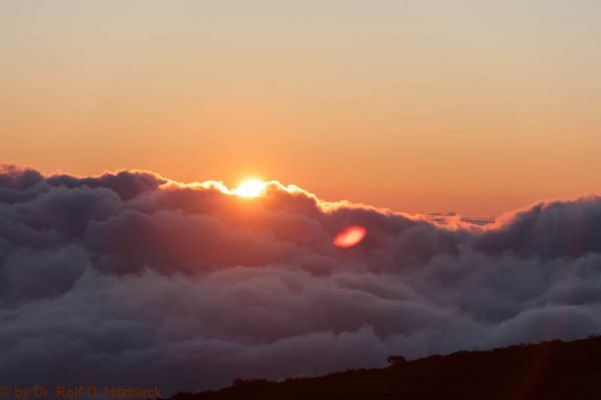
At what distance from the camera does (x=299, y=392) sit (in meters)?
42.0

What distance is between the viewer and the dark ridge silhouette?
127 feet

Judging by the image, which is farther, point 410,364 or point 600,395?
point 410,364

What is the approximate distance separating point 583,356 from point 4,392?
28.1 m

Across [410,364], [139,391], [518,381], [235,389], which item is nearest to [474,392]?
[518,381]

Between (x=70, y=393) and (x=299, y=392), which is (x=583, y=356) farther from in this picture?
(x=70, y=393)

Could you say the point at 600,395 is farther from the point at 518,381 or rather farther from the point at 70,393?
the point at 70,393

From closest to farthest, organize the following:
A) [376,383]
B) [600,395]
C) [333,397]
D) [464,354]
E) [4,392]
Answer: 1. [600,395]
2. [333,397]
3. [376,383]
4. [4,392]
5. [464,354]

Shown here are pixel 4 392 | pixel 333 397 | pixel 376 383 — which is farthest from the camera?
pixel 4 392

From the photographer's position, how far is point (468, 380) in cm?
4119

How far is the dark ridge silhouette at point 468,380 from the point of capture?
38.8 meters

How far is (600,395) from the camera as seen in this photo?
36.8 m

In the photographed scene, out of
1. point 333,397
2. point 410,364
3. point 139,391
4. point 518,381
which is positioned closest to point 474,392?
point 518,381

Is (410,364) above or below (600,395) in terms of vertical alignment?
above

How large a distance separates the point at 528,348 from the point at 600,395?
1181 centimetres
